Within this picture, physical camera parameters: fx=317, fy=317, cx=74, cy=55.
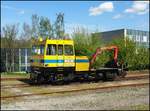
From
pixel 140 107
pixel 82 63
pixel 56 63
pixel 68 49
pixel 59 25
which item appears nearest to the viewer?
pixel 140 107

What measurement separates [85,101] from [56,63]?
253 inches

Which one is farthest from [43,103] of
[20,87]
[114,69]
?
[114,69]

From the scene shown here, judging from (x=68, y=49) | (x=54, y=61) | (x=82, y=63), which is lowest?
(x=82, y=63)

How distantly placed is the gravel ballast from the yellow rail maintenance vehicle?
3876 mm

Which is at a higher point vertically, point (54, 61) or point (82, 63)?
point (54, 61)

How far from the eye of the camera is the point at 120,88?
18.1m

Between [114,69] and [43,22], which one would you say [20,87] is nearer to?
[114,69]

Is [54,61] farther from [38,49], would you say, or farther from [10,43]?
[10,43]

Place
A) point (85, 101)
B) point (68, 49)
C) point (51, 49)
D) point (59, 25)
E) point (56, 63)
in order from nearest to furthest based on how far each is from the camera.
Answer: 1. point (85, 101)
2. point (51, 49)
3. point (56, 63)
4. point (68, 49)
5. point (59, 25)

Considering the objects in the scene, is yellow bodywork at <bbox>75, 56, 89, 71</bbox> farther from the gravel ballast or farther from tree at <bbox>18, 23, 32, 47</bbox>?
tree at <bbox>18, 23, 32, 47</bbox>

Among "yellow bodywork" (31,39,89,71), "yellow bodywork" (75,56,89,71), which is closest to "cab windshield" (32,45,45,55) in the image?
"yellow bodywork" (31,39,89,71)

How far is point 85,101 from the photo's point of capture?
13.7 m

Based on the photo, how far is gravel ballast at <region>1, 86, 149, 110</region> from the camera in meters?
12.4

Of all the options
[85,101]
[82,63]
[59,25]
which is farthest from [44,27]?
[85,101]
